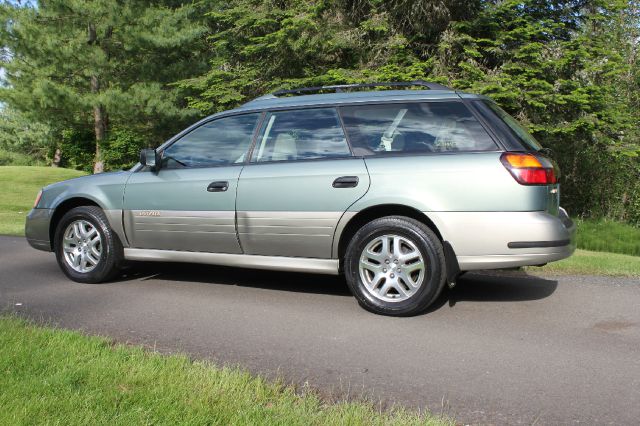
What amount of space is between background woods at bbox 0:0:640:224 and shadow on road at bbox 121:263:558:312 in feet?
26.0

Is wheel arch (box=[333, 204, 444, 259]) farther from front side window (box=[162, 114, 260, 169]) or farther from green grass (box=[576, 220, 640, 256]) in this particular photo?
green grass (box=[576, 220, 640, 256])

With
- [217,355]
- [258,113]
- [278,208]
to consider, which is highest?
[258,113]

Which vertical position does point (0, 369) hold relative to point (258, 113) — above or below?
below

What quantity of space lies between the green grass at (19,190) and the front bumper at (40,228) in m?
4.87

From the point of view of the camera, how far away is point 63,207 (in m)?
6.89

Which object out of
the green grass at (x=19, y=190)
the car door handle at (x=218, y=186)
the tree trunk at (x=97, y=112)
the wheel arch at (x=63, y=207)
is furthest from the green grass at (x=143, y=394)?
the tree trunk at (x=97, y=112)

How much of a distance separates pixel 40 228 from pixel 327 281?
3.15 meters

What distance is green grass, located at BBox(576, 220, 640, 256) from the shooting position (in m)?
12.6

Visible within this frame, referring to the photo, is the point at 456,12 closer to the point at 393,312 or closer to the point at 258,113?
the point at 258,113

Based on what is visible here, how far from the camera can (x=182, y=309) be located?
555cm

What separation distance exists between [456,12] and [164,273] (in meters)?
10.8

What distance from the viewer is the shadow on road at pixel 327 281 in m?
6.13

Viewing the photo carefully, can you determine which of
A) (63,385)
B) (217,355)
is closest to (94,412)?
(63,385)

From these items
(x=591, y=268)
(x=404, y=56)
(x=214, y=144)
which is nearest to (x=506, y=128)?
(x=214, y=144)
